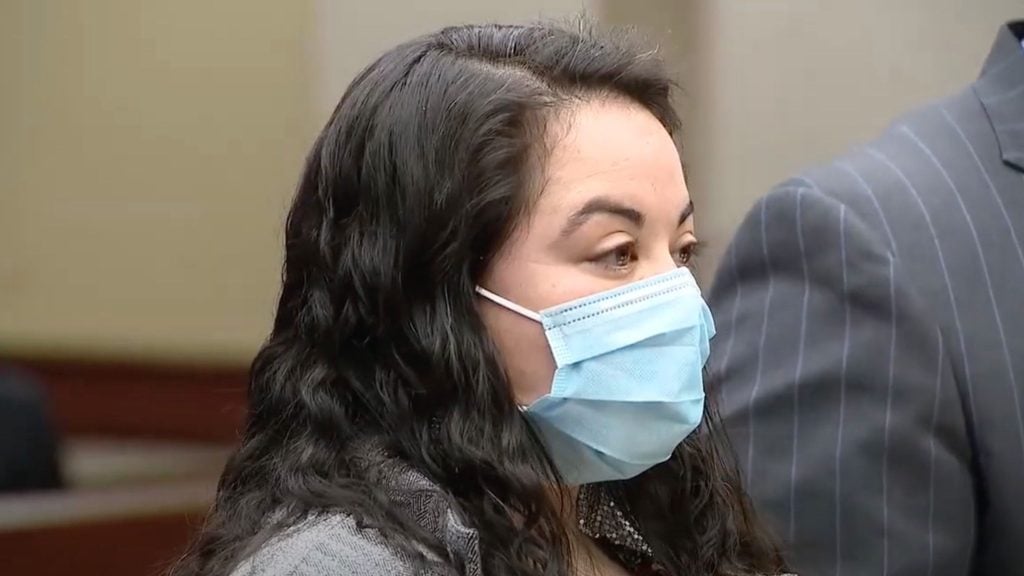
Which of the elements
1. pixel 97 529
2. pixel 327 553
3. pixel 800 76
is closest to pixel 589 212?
pixel 327 553

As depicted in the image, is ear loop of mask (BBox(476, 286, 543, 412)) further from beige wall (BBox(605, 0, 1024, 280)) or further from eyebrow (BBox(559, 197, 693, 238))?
beige wall (BBox(605, 0, 1024, 280))

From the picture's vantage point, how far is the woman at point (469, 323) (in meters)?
1.15

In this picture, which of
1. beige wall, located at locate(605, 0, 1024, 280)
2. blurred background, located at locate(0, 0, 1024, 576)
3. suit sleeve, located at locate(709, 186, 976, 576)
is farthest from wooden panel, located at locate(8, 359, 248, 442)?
suit sleeve, located at locate(709, 186, 976, 576)

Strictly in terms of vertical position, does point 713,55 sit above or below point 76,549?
above

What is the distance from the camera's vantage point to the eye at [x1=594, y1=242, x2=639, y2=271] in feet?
4.00

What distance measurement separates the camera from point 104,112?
2.96m

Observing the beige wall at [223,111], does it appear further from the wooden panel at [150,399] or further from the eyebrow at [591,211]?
the eyebrow at [591,211]

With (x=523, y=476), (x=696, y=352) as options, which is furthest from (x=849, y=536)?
(x=523, y=476)

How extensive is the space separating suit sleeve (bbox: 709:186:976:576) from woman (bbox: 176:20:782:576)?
0.31 m

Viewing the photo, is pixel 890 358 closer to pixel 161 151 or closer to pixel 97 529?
pixel 97 529

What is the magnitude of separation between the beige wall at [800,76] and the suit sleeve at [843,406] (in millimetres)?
1335

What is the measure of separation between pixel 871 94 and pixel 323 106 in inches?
45.1

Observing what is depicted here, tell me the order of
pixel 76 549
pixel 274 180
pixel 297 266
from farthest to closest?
pixel 274 180 → pixel 76 549 → pixel 297 266

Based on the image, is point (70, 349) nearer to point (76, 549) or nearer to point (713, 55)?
point (76, 549)
